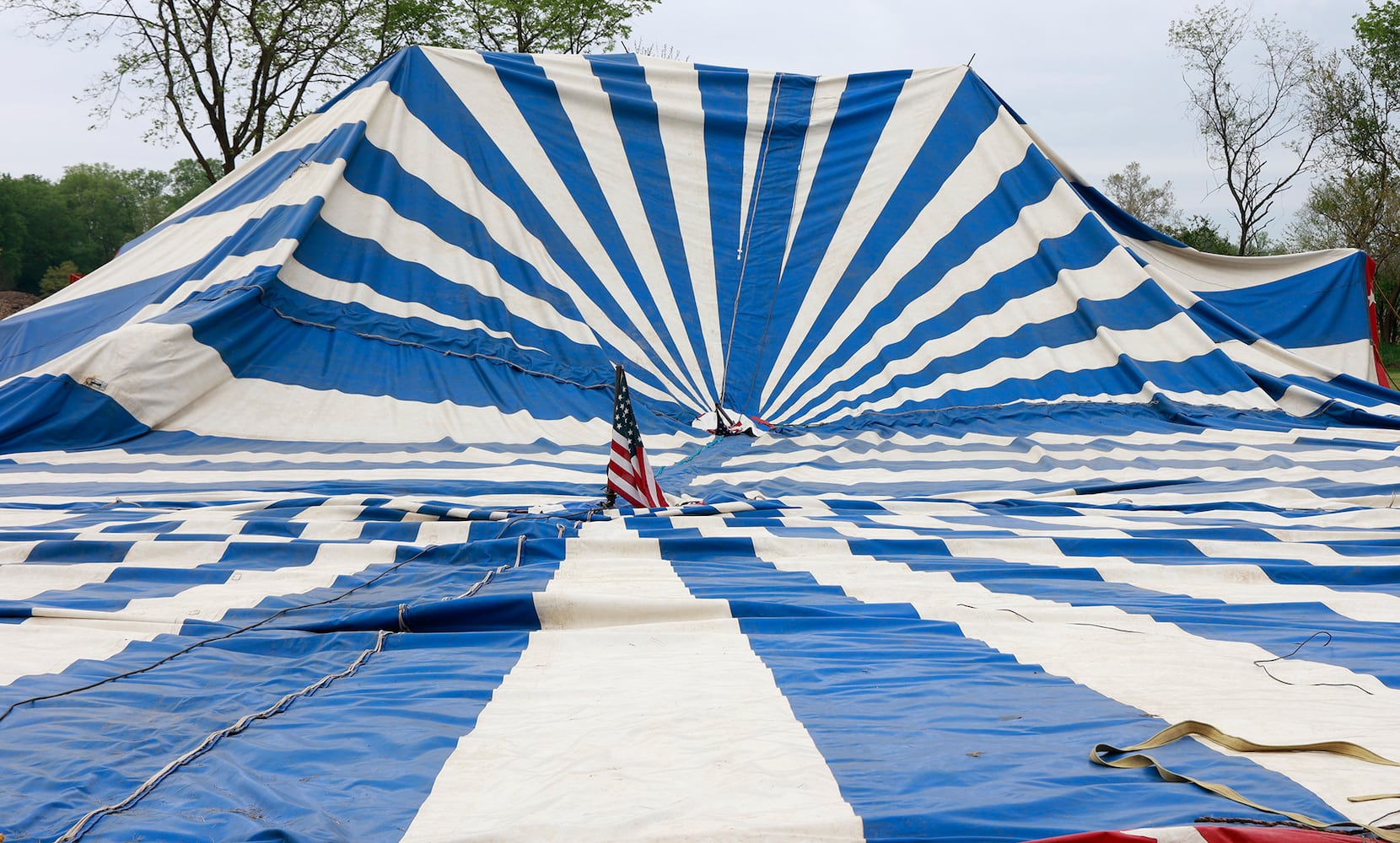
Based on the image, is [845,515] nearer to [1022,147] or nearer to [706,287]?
[706,287]

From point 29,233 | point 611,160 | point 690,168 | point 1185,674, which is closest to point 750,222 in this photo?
point 690,168

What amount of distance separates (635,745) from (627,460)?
4.63 ft

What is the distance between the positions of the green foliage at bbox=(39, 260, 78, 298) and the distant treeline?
0.02 metres

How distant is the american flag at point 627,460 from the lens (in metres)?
2.31

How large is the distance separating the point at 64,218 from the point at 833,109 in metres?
20.7

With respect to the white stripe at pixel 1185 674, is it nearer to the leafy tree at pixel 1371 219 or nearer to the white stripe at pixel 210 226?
the white stripe at pixel 210 226

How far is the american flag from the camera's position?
7.59 feet

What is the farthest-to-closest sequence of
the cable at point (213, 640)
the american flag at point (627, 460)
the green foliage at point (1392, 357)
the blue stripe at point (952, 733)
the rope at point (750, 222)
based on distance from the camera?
the green foliage at point (1392, 357) < the rope at point (750, 222) < the american flag at point (627, 460) < the cable at point (213, 640) < the blue stripe at point (952, 733)

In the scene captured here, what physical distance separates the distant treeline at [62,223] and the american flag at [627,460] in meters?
15.3

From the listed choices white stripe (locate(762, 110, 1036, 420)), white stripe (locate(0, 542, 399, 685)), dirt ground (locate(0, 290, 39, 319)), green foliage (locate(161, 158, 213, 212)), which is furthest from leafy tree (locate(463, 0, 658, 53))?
green foliage (locate(161, 158, 213, 212))

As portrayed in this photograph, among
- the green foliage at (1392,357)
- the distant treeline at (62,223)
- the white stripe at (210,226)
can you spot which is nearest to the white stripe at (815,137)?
the white stripe at (210,226)

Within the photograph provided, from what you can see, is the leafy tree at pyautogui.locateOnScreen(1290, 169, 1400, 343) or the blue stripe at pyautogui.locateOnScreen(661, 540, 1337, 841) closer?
the blue stripe at pyautogui.locateOnScreen(661, 540, 1337, 841)

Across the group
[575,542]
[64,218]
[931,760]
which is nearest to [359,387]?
[575,542]

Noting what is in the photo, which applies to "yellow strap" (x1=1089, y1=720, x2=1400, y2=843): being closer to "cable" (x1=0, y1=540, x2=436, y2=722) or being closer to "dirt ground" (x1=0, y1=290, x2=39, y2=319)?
"cable" (x1=0, y1=540, x2=436, y2=722)
